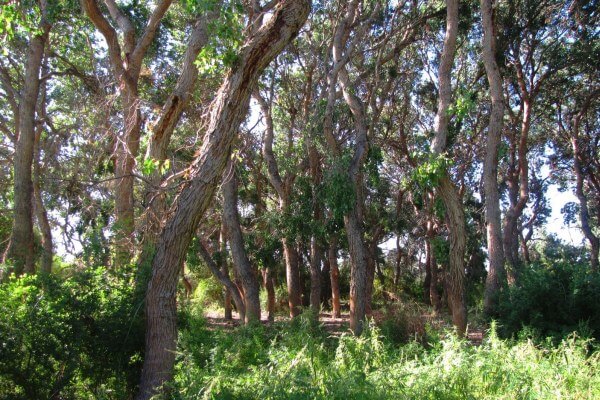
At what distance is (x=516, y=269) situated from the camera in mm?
12625

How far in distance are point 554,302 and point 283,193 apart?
806 centimetres

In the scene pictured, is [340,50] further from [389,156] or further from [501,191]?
[501,191]

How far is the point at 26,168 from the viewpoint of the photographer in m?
11.9

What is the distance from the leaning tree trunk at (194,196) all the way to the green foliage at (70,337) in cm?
46

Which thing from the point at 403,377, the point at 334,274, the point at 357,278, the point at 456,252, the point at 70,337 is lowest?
the point at 403,377

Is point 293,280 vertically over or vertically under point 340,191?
under

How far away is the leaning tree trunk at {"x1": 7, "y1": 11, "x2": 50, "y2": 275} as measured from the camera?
37.1ft

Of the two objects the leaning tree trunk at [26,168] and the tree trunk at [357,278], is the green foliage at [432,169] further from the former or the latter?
the leaning tree trunk at [26,168]

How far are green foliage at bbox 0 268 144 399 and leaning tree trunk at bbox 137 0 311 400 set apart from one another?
465 mm

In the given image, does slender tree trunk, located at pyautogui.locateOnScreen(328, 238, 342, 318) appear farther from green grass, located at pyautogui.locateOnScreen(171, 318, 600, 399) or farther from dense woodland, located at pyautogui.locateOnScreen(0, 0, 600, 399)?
green grass, located at pyautogui.locateOnScreen(171, 318, 600, 399)

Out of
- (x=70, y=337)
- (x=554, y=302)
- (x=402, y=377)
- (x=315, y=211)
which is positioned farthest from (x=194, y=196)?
(x=315, y=211)

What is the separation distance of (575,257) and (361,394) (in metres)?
9.07

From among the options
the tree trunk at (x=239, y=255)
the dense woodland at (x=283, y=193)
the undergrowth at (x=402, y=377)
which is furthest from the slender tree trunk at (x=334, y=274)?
the undergrowth at (x=402, y=377)

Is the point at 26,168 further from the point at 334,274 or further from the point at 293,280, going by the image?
the point at 334,274
